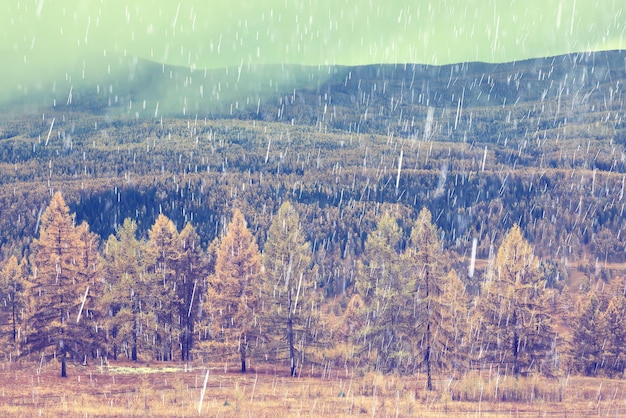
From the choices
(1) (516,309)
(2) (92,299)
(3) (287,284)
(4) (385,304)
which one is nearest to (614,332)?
(1) (516,309)

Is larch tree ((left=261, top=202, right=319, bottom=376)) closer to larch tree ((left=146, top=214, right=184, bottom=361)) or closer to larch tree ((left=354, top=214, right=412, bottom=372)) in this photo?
larch tree ((left=354, top=214, right=412, bottom=372))

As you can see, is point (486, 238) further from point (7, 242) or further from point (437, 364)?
point (437, 364)

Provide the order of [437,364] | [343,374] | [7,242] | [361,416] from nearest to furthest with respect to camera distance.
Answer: [361,416], [437,364], [343,374], [7,242]

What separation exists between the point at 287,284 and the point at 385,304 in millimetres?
5424

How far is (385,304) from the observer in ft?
134

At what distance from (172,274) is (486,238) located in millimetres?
148217

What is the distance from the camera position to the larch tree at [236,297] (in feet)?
139

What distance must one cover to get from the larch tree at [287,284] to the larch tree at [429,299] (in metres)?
5.97

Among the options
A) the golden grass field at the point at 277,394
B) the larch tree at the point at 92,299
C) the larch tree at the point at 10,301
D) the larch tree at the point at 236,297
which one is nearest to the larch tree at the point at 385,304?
the golden grass field at the point at 277,394

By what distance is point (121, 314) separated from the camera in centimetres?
4528

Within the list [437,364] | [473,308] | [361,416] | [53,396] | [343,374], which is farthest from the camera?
[473,308]

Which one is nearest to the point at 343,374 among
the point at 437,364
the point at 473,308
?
the point at 437,364

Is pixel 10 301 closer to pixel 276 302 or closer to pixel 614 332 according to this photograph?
pixel 276 302

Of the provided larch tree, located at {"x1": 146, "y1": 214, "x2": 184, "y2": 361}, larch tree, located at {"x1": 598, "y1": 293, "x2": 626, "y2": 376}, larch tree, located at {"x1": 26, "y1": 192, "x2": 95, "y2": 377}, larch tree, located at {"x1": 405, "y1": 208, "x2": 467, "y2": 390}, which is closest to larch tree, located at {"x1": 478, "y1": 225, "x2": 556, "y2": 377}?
larch tree, located at {"x1": 405, "y1": 208, "x2": 467, "y2": 390}
